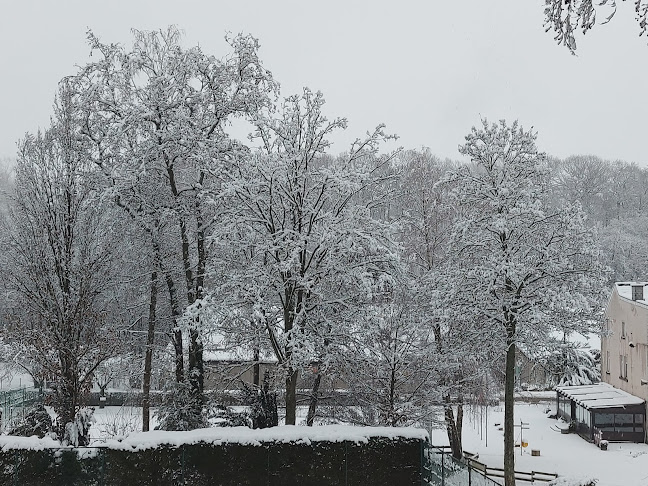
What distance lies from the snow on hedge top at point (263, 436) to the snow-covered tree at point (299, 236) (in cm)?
173

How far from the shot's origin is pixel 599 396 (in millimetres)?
34906

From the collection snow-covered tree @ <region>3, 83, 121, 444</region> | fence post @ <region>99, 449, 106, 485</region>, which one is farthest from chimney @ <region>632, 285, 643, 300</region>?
fence post @ <region>99, 449, 106, 485</region>

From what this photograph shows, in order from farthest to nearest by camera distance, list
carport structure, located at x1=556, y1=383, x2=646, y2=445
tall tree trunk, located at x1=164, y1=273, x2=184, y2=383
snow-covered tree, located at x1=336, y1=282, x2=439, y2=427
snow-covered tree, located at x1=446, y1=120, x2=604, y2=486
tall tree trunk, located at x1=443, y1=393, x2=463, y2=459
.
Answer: carport structure, located at x1=556, y1=383, x2=646, y2=445
tall tree trunk, located at x1=443, y1=393, x2=463, y2=459
snow-covered tree, located at x1=336, y1=282, x2=439, y2=427
tall tree trunk, located at x1=164, y1=273, x2=184, y2=383
snow-covered tree, located at x1=446, y1=120, x2=604, y2=486

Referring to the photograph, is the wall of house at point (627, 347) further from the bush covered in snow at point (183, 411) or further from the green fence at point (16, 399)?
the green fence at point (16, 399)

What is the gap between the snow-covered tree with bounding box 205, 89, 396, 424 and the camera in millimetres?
16219

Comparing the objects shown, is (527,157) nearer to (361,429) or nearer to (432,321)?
(432,321)

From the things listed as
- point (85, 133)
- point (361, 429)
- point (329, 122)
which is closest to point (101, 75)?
point (85, 133)

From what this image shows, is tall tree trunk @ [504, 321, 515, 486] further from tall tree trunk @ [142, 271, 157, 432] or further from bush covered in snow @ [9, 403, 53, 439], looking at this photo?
bush covered in snow @ [9, 403, 53, 439]

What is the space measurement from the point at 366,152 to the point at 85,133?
747 cm

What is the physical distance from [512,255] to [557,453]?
15037mm

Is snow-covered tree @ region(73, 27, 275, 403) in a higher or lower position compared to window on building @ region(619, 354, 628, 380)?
higher

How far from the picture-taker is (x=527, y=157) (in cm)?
1888

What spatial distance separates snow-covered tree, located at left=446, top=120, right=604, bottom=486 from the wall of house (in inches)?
631

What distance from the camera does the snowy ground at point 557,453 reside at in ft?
82.0
